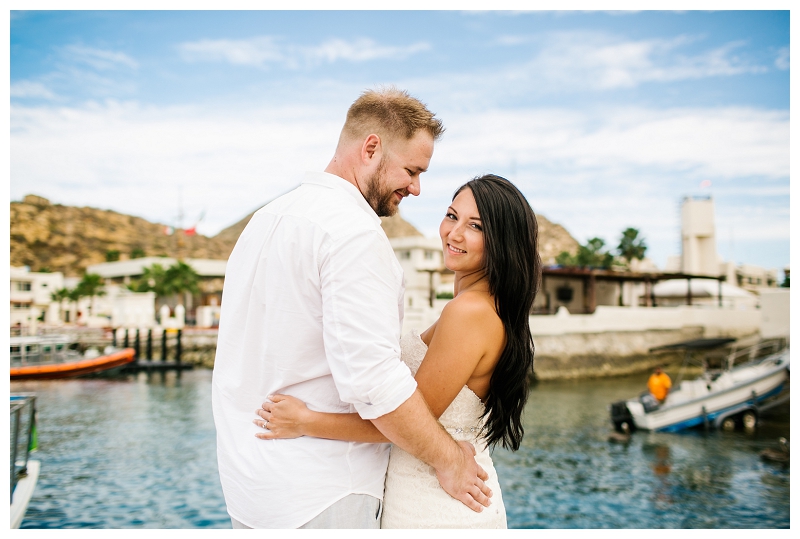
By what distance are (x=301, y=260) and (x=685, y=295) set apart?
46.7 m

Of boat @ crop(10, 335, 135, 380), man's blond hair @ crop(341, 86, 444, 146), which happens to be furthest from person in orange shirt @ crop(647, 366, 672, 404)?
boat @ crop(10, 335, 135, 380)

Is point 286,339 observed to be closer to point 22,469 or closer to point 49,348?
point 22,469

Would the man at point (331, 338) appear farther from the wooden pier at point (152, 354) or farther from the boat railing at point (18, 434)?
the wooden pier at point (152, 354)

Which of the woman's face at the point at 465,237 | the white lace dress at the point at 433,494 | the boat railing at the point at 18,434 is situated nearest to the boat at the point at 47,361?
the boat railing at the point at 18,434

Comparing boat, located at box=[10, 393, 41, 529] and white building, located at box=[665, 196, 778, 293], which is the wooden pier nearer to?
boat, located at box=[10, 393, 41, 529]

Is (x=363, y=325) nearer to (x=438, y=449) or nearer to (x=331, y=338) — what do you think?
(x=331, y=338)

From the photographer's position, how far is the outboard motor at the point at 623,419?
17.2m

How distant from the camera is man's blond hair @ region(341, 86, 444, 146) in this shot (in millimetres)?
1711

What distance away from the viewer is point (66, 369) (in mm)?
29031

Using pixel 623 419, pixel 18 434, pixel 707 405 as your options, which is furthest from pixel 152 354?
pixel 18 434

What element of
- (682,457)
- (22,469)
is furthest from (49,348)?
(682,457)

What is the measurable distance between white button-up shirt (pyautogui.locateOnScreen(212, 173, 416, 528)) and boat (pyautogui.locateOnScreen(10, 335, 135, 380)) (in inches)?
1237

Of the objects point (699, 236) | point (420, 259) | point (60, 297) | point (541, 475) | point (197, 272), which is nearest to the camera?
point (541, 475)

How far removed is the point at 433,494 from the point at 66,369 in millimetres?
32027
